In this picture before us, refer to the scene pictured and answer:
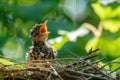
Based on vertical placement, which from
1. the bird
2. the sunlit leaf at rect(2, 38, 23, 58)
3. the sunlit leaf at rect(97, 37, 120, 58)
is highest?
the sunlit leaf at rect(2, 38, 23, 58)

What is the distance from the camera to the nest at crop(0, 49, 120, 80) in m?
5.30

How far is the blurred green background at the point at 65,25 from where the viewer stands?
698 centimetres

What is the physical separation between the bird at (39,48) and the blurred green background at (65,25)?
1.59 feet

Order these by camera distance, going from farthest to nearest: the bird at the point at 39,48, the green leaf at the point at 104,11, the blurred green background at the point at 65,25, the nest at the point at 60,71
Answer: the green leaf at the point at 104,11 → the blurred green background at the point at 65,25 → the bird at the point at 39,48 → the nest at the point at 60,71

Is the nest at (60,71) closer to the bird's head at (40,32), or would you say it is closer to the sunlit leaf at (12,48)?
the bird's head at (40,32)

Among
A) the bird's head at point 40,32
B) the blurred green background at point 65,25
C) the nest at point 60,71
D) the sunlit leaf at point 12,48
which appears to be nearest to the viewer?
the nest at point 60,71

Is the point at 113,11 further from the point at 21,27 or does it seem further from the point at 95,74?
the point at 95,74

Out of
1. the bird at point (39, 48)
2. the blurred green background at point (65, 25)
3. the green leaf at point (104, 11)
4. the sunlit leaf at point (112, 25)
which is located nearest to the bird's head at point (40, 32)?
the bird at point (39, 48)

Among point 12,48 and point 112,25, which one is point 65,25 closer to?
point 112,25

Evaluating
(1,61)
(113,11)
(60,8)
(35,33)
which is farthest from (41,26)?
(60,8)

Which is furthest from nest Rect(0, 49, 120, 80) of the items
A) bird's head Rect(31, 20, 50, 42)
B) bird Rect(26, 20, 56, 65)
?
bird's head Rect(31, 20, 50, 42)

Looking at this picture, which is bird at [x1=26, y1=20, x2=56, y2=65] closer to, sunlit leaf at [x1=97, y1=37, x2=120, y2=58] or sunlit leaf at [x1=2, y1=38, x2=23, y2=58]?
sunlit leaf at [x1=97, y1=37, x2=120, y2=58]

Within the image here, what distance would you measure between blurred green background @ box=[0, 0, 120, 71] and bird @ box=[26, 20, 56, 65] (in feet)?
1.59

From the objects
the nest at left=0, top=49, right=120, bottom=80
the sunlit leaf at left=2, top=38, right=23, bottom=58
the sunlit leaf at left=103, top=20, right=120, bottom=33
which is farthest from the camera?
the sunlit leaf at left=2, top=38, right=23, bottom=58
